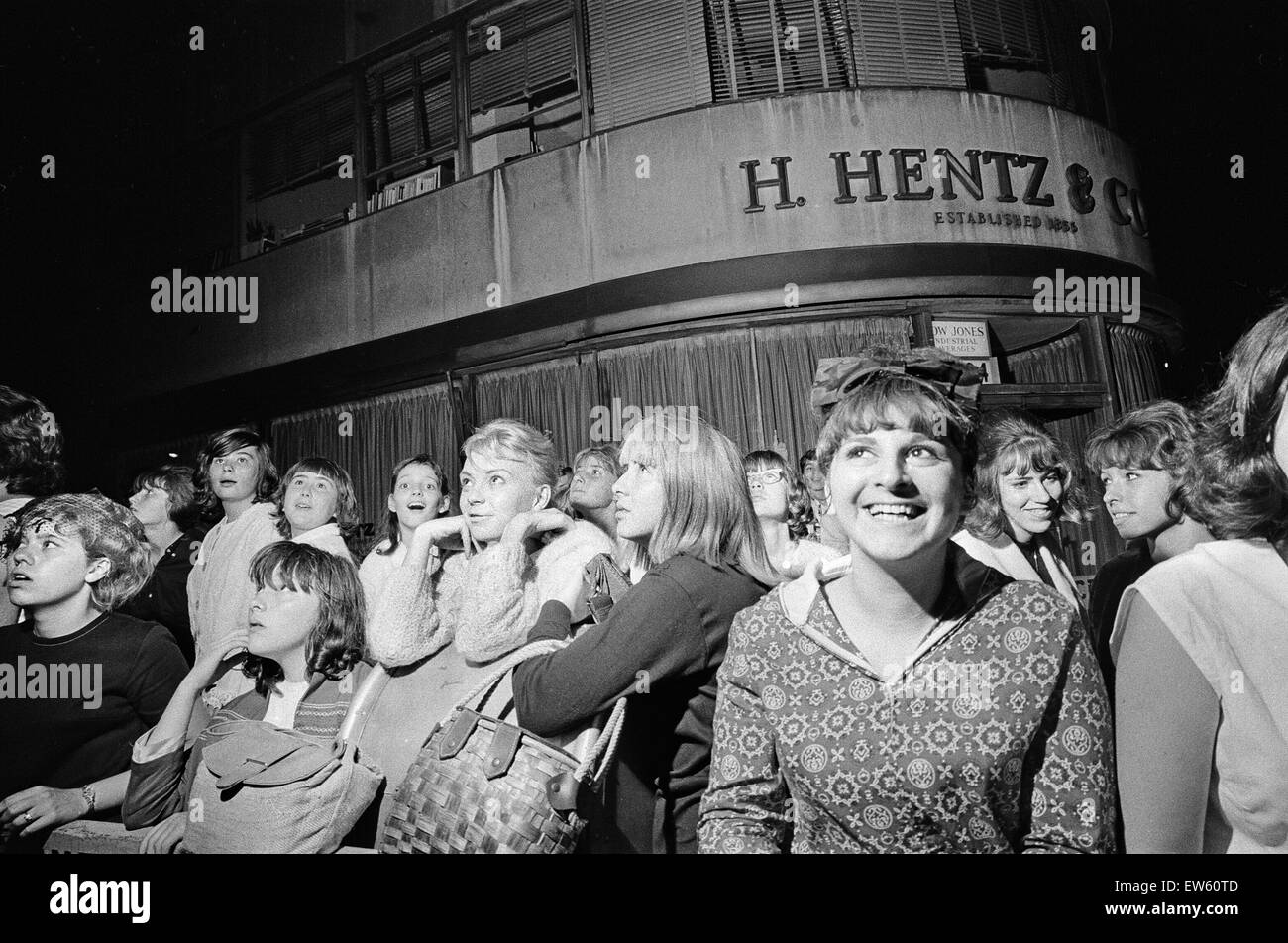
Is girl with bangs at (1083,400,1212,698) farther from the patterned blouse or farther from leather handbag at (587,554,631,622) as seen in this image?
leather handbag at (587,554,631,622)

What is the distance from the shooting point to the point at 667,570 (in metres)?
1.79

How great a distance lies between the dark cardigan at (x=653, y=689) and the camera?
1698 mm

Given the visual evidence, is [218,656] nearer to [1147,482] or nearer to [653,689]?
[653,689]

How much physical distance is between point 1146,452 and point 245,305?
3.12 metres

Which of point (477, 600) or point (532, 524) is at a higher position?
point (532, 524)

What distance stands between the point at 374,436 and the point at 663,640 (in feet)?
8.10

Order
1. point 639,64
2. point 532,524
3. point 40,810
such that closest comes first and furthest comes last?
point 532,524 → point 40,810 → point 639,64

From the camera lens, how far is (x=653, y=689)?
1781mm

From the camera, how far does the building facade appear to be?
387cm

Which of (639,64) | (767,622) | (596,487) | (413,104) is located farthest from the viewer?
(639,64)

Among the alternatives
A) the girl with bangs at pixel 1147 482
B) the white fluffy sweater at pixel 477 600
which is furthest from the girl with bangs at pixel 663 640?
the girl with bangs at pixel 1147 482

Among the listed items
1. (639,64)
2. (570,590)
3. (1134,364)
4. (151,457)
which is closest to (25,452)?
(151,457)

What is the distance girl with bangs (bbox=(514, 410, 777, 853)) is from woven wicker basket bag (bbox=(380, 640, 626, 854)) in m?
0.06

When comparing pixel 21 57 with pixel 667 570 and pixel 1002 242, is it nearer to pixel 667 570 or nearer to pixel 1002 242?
pixel 667 570
